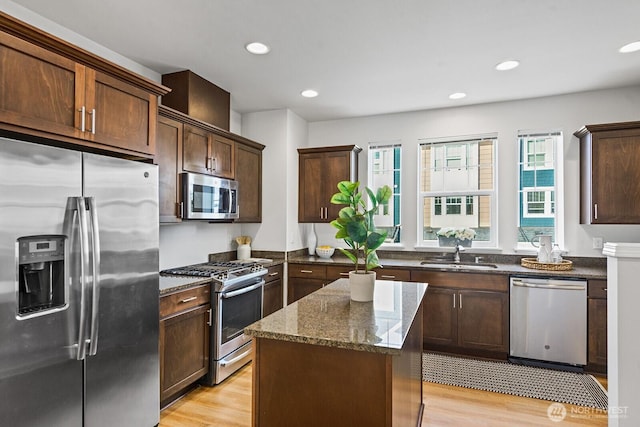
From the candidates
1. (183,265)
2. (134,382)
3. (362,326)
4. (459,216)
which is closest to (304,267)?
(183,265)

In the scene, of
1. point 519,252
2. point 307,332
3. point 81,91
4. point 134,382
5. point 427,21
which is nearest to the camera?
point 307,332

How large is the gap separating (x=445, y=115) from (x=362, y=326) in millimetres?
3525

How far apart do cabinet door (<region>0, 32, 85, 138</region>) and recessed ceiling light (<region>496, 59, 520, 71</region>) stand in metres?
3.12

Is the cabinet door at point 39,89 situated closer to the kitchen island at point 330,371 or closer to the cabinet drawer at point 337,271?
the kitchen island at point 330,371

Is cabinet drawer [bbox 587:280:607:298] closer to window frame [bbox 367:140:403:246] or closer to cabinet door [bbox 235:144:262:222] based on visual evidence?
window frame [bbox 367:140:403:246]

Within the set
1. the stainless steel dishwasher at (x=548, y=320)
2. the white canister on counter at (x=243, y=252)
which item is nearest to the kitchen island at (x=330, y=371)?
the stainless steel dishwasher at (x=548, y=320)

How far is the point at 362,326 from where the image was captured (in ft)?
5.16

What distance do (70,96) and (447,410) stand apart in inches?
125

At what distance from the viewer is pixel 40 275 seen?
69.4 inches

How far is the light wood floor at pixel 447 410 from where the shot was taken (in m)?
2.50

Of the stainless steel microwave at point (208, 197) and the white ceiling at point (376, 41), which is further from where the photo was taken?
the stainless steel microwave at point (208, 197)

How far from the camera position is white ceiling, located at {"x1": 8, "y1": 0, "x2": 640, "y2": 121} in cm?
226

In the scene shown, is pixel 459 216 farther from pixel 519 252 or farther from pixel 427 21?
pixel 427 21

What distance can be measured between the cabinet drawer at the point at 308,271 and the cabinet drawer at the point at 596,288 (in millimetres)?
2549
